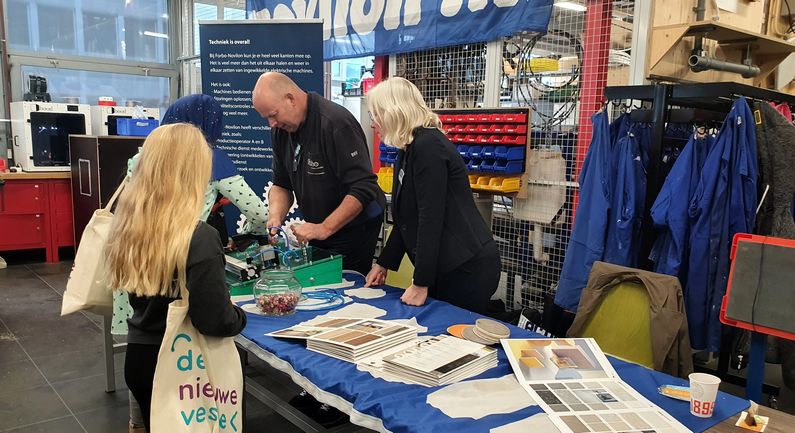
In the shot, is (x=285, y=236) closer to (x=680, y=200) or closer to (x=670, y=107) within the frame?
(x=680, y=200)

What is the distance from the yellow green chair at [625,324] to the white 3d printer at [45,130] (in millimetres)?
5806

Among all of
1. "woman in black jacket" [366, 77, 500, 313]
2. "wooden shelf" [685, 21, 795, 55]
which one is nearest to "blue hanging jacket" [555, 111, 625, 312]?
"wooden shelf" [685, 21, 795, 55]

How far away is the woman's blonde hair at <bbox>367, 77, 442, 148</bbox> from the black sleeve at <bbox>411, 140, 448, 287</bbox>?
9 centimetres

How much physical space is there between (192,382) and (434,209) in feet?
3.37

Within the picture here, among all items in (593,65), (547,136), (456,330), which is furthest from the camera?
(547,136)

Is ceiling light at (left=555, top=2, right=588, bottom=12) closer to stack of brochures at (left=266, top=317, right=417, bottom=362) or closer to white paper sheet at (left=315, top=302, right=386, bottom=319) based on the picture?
white paper sheet at (left=315, top=302, right=386, bottom=319)

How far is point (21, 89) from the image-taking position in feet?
22.2

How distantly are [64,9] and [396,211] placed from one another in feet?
21.9

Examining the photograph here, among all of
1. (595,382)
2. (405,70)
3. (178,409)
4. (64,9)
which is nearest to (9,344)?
(178,409)

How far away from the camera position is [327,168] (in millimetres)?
2674

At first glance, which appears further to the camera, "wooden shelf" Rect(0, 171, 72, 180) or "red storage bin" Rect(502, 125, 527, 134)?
"wooden shelf" Rect(0, 171, 72, 180)

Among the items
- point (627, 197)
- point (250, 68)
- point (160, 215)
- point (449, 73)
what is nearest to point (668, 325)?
point (627, 197)

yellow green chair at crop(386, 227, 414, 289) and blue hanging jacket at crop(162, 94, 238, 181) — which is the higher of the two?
blue hanging jacket at crop(162, 94, 238, 181)

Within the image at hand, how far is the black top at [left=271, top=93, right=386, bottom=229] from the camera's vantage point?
2.62m
